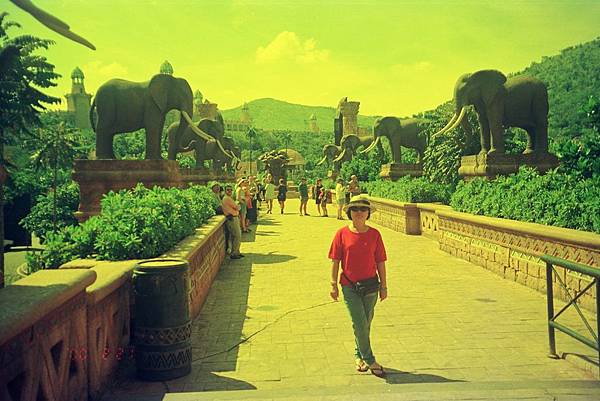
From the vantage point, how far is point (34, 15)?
2598 millimetres

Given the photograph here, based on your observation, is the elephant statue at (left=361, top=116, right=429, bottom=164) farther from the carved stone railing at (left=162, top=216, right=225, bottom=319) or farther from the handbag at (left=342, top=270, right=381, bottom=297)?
the handbag at (left=342, top=270, right=381, bottom=297)

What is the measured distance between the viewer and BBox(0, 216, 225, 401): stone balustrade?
3160 millimetres

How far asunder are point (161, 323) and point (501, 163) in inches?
459

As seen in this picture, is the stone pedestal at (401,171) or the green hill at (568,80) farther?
the green hill at (568,80)

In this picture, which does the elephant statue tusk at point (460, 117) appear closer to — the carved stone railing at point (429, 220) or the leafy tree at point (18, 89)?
the carved stone railing at point (429, 220)

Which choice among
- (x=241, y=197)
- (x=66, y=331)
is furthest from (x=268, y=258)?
(x=66, y=331)

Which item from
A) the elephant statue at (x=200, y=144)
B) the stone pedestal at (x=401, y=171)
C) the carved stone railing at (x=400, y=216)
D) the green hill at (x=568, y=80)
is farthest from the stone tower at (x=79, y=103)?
the carved stone railing at (x=400, y=216)

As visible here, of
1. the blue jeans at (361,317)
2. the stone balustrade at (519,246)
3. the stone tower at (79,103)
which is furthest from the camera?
the stone tower at (79,103)

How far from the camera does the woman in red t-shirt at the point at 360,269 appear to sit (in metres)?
5.20

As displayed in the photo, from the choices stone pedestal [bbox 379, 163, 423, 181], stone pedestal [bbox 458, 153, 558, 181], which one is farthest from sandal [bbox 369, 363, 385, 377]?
stone pedestal [bbox 379, 163, 423, 181]

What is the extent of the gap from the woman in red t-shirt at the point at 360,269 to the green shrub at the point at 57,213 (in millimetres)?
16468

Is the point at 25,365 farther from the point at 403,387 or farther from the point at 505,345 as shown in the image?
the point at 505,345

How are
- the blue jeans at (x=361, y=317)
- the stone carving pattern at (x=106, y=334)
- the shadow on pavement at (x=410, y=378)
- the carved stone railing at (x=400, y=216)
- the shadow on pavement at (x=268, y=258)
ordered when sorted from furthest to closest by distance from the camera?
1. the carved stone railing at (x=400, y=216)
2. the shadow on pavement at (x=268, y=258)
3. the blue jeans at (x=361, y=317)
4. the shadow on pavement at (x=410, y=378)
5. the stone carving pattern at (x=106, y=334)

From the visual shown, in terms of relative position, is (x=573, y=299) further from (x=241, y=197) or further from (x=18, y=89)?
(x=241, y=197)
